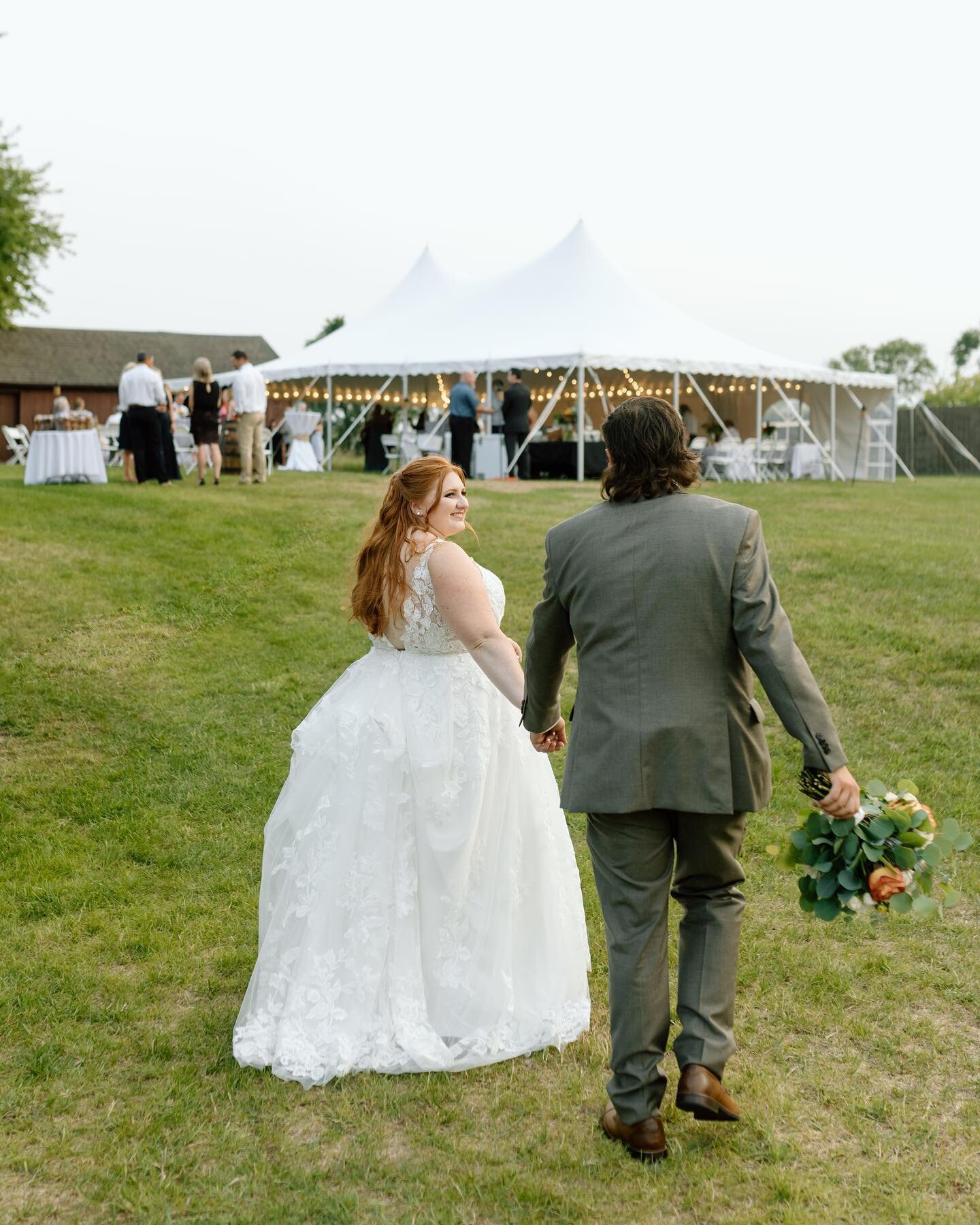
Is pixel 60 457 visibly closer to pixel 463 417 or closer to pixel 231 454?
pixel 231 454

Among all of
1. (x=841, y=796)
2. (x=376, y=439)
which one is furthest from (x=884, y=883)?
(x=376, y=439)

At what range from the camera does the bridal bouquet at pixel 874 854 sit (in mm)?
2914

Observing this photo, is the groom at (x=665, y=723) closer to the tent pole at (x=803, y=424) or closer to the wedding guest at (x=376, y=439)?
the tent pole at (x=803, y=424)

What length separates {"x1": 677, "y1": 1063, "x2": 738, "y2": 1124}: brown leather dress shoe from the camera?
293 centimetres

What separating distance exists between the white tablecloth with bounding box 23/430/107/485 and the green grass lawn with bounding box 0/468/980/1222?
19.6 feet

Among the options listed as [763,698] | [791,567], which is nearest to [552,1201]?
[763,698]

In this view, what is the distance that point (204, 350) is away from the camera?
50.0m

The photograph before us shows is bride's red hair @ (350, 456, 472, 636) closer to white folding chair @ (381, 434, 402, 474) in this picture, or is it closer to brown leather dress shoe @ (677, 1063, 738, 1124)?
brown leather dress shoe @ (677, 1063, 738, 1124)

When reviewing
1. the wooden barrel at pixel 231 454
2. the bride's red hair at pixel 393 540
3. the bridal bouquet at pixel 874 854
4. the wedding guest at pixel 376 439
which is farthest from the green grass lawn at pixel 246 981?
the wedding guest at pixel 376 439

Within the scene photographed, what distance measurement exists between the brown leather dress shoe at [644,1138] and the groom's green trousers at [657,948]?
2cm

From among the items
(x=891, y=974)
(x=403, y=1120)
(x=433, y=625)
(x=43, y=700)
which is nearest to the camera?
(x=403, y=1120)

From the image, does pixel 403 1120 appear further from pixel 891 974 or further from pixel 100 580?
pixel 100 580

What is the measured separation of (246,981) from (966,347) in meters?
87.3

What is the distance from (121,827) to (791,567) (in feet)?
22.2
